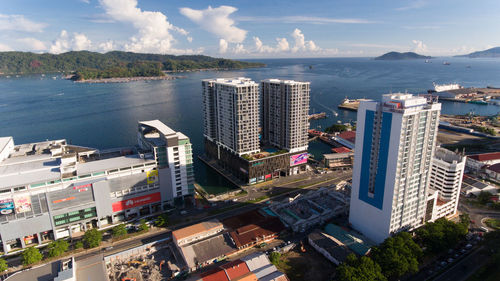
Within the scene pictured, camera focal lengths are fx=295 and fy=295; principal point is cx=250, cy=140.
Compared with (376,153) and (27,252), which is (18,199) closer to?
(27,252)

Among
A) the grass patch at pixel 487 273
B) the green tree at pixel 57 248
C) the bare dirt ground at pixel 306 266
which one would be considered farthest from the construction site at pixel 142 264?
the grass patch at pixel 487 273

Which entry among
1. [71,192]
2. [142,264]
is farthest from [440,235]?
[71,192]

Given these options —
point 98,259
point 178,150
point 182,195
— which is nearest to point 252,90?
point 178,150

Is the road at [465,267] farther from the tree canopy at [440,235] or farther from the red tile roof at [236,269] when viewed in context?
the red tile roof at [236,269]

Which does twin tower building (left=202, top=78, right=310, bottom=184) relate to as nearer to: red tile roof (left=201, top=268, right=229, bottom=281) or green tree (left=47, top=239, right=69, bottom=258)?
red tile roof (left=201, top=268, right=229, bottom=281)

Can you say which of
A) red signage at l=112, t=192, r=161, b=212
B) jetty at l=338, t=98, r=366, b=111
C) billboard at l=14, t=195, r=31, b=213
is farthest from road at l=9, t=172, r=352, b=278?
jetty at l=338, t=98, r=366, b=111

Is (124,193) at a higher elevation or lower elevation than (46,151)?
lower
